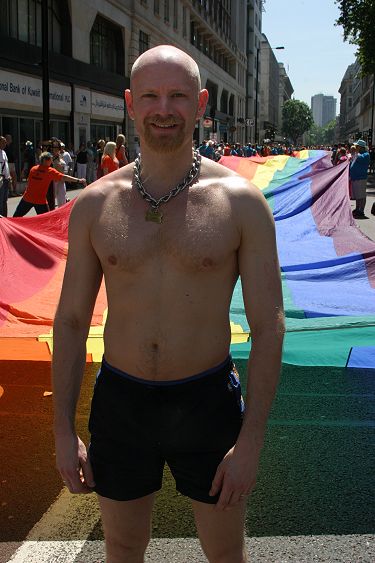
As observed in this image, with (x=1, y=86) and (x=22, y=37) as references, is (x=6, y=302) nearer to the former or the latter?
(x=1, y=86)

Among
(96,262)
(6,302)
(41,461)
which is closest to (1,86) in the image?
(6,302)

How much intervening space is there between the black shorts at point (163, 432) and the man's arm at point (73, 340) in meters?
0.07

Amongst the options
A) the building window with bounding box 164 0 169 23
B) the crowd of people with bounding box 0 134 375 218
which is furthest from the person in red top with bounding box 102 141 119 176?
the building window with bounding box 164 0 169 23

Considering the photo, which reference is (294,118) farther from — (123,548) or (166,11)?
(123,548)

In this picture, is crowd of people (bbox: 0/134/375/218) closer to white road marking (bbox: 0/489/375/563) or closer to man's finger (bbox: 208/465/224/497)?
white road marking (bbox: 0/489/375/563)

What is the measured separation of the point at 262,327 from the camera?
6.51 feet

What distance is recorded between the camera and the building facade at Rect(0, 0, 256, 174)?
77.6ft

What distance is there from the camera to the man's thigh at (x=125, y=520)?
2074mm

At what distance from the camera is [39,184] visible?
38.9 feet

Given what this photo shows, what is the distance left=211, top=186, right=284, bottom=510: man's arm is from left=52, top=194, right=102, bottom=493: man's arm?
447 millimetres

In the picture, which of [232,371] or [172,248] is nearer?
[172,248]

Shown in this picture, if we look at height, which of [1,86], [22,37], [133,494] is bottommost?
[133,494]

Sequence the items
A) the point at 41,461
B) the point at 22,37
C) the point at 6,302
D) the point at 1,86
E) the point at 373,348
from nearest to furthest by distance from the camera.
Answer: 1. the point at 373,348
2. the point at 41,461
3. the point at 6,302
4. the point at 1,86
5. the point at 22,37

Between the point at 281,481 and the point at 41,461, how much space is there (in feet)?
4.62
